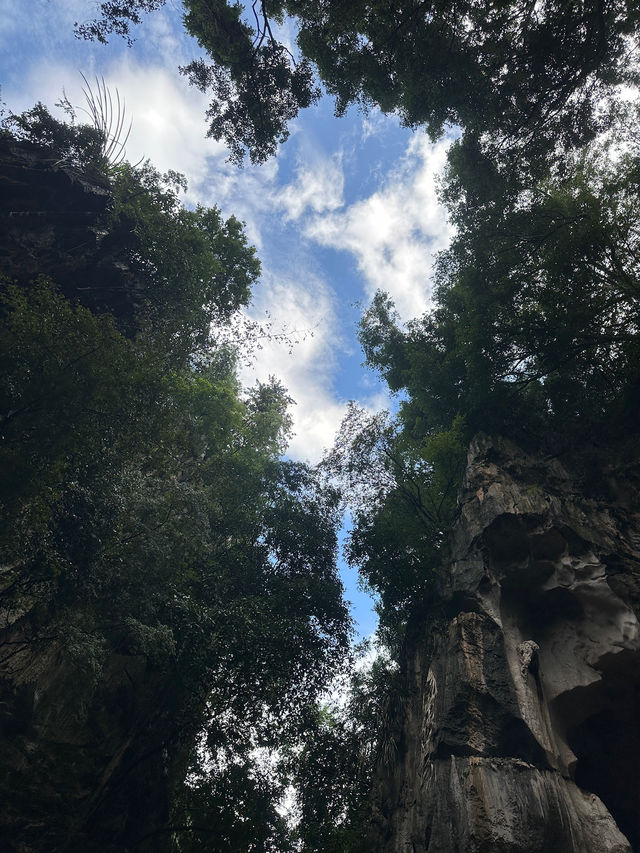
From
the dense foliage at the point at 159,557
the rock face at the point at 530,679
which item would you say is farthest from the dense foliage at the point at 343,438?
the rock face at the point at 530,679

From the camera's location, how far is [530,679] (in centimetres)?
846

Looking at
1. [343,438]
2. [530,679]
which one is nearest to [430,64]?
[343,438]

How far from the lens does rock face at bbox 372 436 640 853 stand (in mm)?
7109

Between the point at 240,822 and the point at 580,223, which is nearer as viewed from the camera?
the point at 240,822

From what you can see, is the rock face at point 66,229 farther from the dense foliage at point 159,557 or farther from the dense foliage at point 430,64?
the dense foliage at point 430,64

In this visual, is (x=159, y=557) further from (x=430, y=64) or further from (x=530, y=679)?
(x=430, y=64)

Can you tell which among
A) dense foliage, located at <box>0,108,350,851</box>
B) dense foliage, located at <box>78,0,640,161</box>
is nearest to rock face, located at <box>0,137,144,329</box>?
dense foliage, located at <box>0,108,350,851</box>

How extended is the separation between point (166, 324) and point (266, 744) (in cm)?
1260

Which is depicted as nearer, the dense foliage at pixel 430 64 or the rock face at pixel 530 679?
the rock face at pixel 530 679

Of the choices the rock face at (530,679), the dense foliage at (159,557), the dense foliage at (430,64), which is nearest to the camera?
the rock face at (530,679)

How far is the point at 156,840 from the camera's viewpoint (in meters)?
10.4

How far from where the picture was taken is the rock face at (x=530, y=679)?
280 inches

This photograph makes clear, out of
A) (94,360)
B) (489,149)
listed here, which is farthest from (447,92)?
(94,360)

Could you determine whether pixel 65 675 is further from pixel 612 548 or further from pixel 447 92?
pixel 447 92
